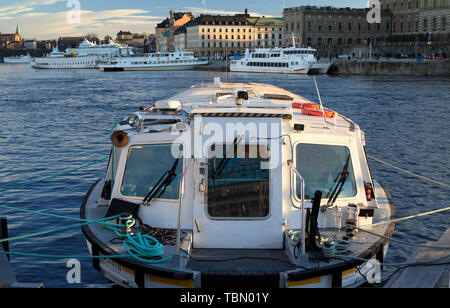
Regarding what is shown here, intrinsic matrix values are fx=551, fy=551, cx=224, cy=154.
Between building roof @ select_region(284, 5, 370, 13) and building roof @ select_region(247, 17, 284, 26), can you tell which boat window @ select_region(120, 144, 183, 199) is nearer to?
building roof @ select_region(284, 5, 370, 13)

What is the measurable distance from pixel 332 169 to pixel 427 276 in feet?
6.78

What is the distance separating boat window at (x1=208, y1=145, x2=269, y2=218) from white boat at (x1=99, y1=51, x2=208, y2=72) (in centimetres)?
11522

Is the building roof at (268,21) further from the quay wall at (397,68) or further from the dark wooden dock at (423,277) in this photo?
the dark wooden dock at (423,277)

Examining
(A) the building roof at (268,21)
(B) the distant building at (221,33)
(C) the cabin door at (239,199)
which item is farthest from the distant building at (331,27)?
(C) the cabin door at (239,199)

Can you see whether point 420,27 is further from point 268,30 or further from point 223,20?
point 223,20

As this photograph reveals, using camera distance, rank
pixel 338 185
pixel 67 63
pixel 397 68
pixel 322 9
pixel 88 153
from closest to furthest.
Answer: pixel 338 185
pixel 88 153
pixel 397 68
pixel 322 9
pixel 67 63

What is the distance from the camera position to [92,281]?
34.0ft

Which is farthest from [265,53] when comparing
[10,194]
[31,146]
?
[10,194]

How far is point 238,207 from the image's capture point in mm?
7727

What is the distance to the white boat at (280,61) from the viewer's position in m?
90.1

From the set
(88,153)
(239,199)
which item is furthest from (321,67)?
(239,199)

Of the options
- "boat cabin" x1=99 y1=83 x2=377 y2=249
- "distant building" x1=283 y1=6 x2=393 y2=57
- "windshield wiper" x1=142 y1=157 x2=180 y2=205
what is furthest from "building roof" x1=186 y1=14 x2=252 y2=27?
"windshield wiper" x1=142 y1=157 x2=180 y2=205

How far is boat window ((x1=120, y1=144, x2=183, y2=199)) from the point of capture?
8523mm

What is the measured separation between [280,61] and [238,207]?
288ft
